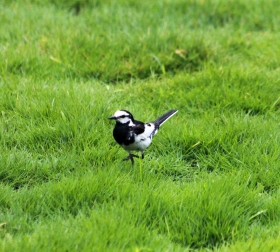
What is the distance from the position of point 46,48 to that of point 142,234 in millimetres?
3448

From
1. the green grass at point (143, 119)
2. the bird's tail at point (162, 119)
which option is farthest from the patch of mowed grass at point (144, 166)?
the bird's tail at point (162, 119)

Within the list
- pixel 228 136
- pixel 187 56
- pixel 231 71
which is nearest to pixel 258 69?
pixel 231 71

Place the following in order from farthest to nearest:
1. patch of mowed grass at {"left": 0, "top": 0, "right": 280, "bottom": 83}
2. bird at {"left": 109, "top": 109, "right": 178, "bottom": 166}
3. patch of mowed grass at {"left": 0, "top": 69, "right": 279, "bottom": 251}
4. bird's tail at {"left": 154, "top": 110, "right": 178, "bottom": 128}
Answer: patch of mowed grass at {"left": 0, "top": 0, "right": 280, "bottom": 83}, bird's tail at {"left": 154, "top": 110, "right": 178, "bottom": 128}, bird at {"left": 109, "top": 109, "right": 178, "bottom": 166}, patch of mowed grass at {"left": 0, "top": 69, "right": 279, "bottom": 251}

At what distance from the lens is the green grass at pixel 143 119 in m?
3.70

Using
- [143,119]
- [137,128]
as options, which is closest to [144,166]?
[137,128]

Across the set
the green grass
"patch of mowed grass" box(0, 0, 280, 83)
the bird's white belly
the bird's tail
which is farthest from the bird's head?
"patch of mowed grass" box(0, 0, 280, 83)

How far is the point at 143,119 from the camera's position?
17.1 feet

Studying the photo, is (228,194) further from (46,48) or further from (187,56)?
(46,48)

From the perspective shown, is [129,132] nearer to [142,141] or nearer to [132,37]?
[142,141]

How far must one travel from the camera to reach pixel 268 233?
3740 mm

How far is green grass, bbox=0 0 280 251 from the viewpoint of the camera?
370cm

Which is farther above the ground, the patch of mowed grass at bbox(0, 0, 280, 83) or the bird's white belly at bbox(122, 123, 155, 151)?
the patch of mowed grass at bbox(0, 0, 280, 83)

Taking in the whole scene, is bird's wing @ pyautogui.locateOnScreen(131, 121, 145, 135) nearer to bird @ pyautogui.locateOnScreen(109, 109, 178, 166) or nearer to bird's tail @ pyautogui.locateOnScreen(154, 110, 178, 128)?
bird @ pyautogui.locateOnScreen(109, 109, 178, 166)

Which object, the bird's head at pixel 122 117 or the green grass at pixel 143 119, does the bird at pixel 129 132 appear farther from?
the green grass at pixel 143 119
